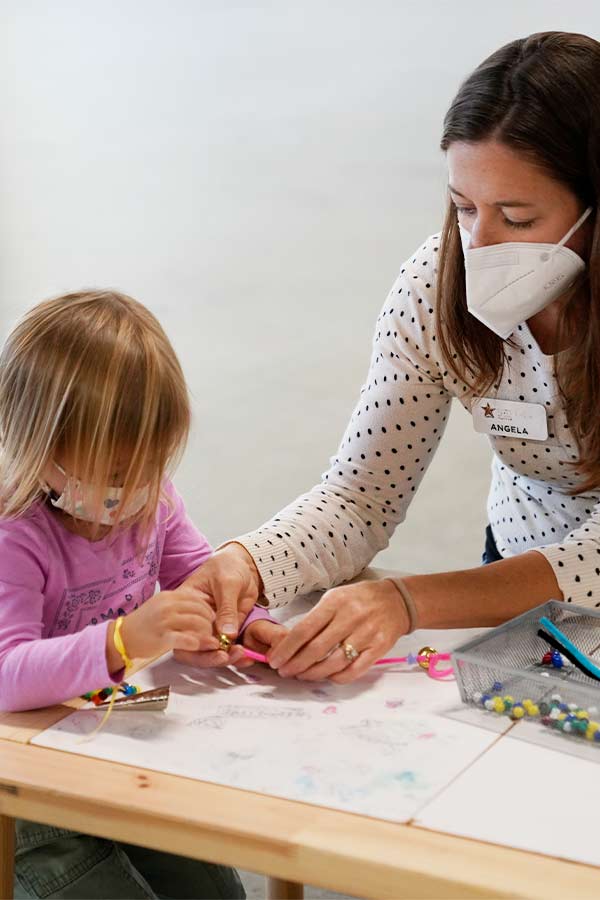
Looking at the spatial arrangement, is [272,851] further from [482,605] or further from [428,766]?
[482,605]

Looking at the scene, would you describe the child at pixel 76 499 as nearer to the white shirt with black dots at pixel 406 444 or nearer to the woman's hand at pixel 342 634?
the woman's hand at pixel 342 634

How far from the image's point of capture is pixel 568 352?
1.41 meters

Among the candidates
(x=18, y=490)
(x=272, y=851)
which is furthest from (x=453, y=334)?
(x=272, y=851)

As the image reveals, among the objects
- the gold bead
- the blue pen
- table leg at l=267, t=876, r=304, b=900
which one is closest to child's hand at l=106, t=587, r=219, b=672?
the gold bead

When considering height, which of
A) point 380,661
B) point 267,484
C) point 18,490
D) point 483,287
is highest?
point 483,287

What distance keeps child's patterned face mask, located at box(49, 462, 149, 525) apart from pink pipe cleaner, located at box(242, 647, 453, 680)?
0.62 ft

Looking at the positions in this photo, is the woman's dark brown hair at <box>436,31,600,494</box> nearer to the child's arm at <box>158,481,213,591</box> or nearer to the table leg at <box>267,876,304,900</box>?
the child's arm at <box>158,481,213,591</box>

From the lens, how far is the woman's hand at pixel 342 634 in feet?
3.68

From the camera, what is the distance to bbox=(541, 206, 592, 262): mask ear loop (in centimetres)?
135

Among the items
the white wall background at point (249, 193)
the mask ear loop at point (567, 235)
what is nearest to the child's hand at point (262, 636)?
the mask ear loop at point (567, 235)

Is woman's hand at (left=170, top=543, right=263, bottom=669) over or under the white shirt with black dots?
under

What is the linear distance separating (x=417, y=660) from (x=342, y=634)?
0.09 metres

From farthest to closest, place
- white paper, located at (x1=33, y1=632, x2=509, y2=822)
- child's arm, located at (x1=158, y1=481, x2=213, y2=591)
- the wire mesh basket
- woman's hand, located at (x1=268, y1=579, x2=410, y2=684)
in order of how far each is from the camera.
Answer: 1. child's arm, located at (x1=158, y1=481, x2=213, y2=591)
2. woman's hand, located at (x1=268, y1=579, x2=410, y2=684)
3. the wire mesh basket
4. white paper, located at (x1=33, y1=632, x2=509, y2=822)

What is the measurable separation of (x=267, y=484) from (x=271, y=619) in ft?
6.88
